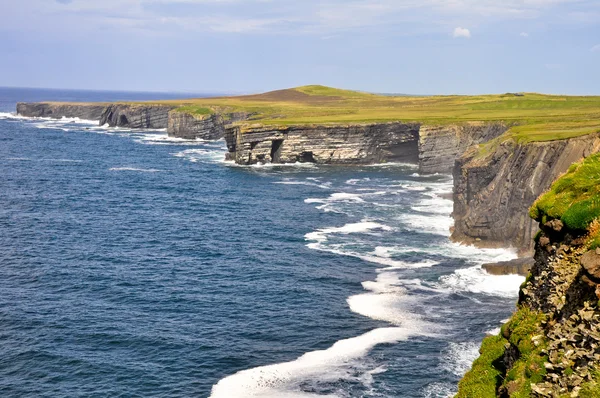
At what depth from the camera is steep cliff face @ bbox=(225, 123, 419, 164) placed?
157 meters

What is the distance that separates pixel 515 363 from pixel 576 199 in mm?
7366

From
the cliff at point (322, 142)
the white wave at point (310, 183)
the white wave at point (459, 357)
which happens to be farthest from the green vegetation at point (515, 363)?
the cliff at point (322, 142)

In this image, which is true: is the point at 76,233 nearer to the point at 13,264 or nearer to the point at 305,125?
the point at 13,264

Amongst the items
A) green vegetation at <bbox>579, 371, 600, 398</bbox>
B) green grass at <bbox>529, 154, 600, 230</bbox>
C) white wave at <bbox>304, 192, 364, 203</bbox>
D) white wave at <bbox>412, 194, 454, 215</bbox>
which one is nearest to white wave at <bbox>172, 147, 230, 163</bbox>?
white wave at <bbox>304, 192, 364, 203</bbox>

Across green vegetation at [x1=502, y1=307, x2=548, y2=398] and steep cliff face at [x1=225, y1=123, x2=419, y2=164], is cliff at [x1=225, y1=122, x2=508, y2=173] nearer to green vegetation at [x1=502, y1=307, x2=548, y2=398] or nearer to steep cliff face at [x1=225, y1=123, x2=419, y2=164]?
steep cliff face at [x1=225, y1=123, x2=419, y2=164]

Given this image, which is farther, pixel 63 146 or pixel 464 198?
pixel 63 146

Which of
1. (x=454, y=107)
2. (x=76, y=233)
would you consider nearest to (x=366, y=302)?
(x=76, y=233)

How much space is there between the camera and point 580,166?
3041 cm

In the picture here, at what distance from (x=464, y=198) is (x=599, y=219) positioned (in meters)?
66.2

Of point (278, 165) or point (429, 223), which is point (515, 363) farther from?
point (278, 165)

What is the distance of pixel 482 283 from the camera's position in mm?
65062

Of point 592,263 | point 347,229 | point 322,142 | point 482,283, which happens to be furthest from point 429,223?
point 592,263

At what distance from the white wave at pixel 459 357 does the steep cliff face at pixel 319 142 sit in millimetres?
110397

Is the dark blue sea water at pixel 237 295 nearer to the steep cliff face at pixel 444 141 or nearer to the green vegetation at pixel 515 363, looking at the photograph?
the green vegetation at pixel 515 363
